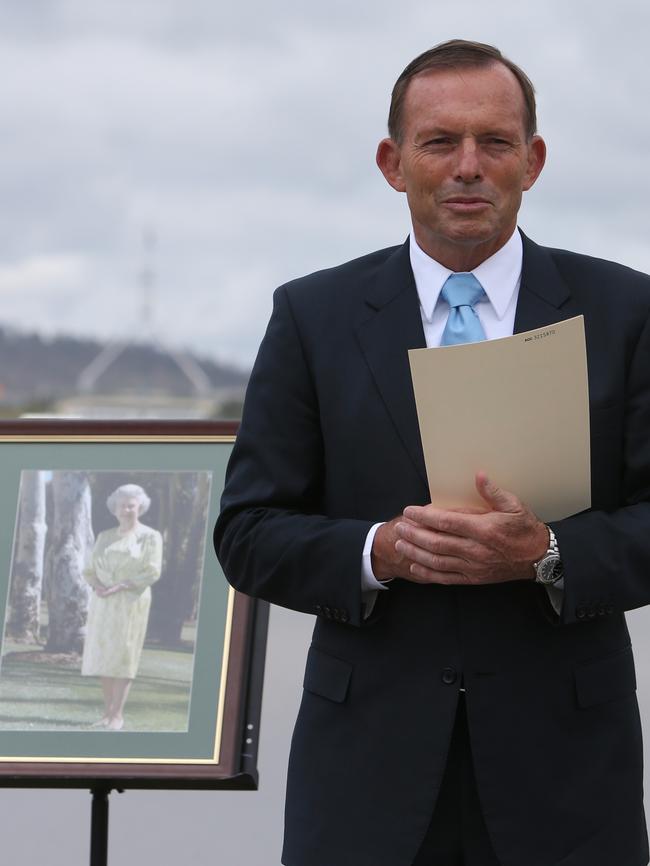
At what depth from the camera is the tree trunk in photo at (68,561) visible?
3441 millimetres

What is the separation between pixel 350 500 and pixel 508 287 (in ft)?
1.37

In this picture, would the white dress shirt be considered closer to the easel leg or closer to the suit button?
the suit button

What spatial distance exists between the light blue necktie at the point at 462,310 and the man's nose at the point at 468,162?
164mm

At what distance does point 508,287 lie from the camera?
211 cm

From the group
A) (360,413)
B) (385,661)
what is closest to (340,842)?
(385,661)

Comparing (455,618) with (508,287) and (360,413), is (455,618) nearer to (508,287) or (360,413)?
Result: (360,413)

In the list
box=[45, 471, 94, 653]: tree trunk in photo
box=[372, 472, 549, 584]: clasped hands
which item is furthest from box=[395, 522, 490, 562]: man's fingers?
box=[45, 471, 94, 653]: tree trunk in photo

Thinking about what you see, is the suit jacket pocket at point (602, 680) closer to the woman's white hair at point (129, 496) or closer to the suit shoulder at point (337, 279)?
the suit shoulder at point (337, 279)

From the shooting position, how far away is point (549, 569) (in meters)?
1.89

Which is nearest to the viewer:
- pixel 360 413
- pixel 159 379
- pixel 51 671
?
pixel 360 413

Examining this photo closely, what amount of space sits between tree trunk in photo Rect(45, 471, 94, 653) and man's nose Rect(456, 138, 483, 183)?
1796 millimetres

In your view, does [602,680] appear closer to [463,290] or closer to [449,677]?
[449,677]

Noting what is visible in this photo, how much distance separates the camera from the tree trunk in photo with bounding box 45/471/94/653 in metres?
3.44

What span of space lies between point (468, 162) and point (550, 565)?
24.0 inches
